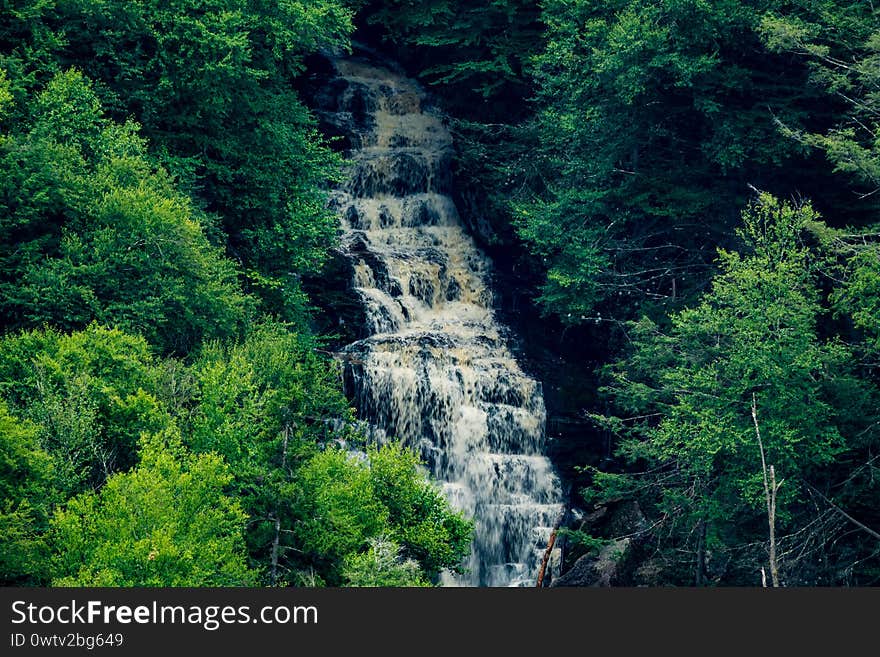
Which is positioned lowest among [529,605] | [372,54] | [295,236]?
[529,605]

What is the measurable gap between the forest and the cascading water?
967mm

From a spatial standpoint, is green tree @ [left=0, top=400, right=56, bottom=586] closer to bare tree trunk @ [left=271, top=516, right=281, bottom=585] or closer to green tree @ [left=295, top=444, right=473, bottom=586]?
bare tree trunk @ [left=271, top=516, right=281, bottom=585]

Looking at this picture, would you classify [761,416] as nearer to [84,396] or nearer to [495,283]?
[495,283]

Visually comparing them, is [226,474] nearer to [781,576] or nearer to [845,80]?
[781,576]

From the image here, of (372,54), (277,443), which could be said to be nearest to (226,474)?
(277,443)

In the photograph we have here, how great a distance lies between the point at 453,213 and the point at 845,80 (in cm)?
1649

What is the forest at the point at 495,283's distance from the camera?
25266 mm

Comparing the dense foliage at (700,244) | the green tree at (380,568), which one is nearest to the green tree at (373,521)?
the green tree at (380,568)

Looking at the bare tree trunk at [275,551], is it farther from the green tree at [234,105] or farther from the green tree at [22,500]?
the green tree at [234,105]

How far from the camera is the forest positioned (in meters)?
25.3

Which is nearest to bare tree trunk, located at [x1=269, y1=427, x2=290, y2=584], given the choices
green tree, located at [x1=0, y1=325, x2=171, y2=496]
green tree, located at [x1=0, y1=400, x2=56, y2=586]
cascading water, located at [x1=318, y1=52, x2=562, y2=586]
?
green tree, located at [x1=0, y1=325, x2=171, y2=496]

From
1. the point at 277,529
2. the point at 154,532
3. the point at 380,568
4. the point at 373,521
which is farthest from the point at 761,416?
the point at 154,532

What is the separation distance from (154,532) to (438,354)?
16583 mm

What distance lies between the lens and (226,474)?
82.5 feet
